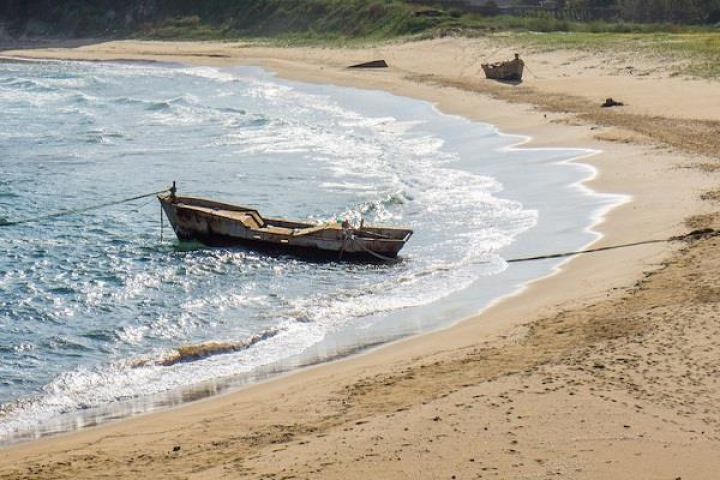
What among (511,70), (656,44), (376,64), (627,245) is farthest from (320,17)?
(627,245)

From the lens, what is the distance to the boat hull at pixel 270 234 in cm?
2031

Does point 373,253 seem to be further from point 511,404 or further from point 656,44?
point 656,44

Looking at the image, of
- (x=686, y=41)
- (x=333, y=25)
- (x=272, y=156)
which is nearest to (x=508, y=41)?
(x=686, y=41)

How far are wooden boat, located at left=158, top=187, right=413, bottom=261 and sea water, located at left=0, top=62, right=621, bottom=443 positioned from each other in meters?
0.33

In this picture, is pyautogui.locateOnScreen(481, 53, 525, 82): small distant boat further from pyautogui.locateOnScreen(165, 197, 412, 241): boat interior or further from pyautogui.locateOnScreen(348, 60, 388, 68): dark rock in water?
pyautogui.locateOnScreen(165, 197, 412, 241): boat interior

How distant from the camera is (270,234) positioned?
21125 mm

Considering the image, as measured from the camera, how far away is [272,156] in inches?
1313

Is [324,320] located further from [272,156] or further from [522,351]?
[272,156]

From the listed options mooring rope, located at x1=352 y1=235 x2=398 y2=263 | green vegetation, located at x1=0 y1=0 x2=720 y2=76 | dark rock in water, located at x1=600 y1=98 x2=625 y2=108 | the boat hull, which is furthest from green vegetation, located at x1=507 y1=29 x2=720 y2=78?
mooring rope, located at x1=352 y1=235 x2=398 y2=263

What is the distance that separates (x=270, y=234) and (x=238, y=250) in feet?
2.47

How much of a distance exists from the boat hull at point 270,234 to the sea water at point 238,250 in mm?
325

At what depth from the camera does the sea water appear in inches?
580

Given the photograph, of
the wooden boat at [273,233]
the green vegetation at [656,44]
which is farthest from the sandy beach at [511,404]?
the green vegetation at [656,44]

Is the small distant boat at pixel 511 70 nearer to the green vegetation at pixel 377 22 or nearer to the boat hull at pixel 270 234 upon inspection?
the green vegetation at pixel 377 22
